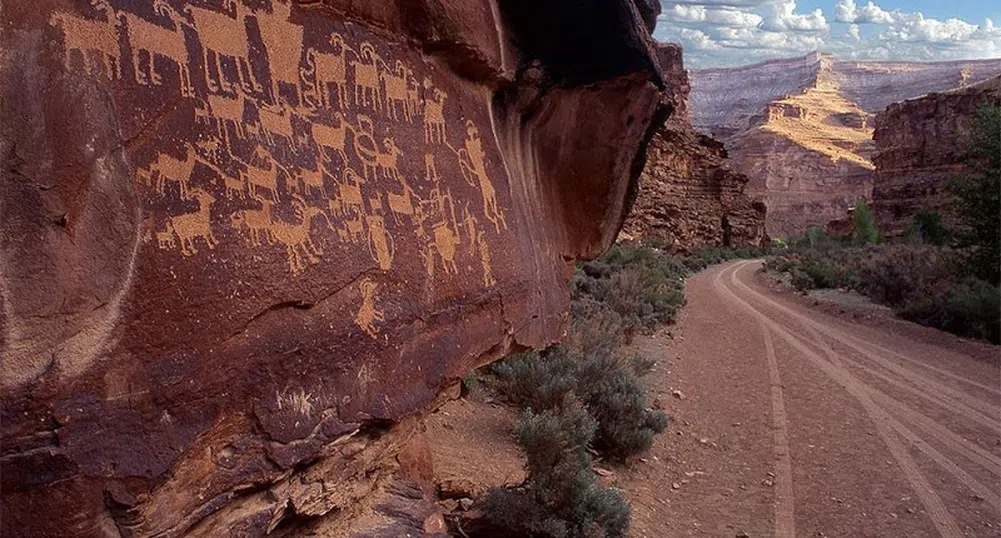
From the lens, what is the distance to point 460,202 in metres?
4.40

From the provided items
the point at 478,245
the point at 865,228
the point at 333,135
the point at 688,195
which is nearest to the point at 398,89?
the point at 333,135

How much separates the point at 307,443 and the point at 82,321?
1.06 meters

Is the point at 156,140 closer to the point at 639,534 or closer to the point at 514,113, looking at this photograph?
the point at 514,113

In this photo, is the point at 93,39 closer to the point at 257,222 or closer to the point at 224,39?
the point at 224,39

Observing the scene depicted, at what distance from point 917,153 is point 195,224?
4618cm

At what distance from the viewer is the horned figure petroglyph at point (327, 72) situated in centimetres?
338

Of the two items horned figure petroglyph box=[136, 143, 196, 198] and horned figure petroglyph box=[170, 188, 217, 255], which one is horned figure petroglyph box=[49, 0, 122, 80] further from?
horned figure petroglyph box=[170, 188, 217, 255]

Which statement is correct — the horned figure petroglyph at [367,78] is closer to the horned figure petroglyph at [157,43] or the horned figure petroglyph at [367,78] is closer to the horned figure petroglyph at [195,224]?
the horned figure petroglyph at [157,43]

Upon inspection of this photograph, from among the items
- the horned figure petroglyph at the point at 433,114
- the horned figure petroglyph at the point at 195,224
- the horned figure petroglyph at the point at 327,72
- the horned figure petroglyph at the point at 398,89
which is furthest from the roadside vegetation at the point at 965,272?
the horned figure petroglyph at the point at 195,224

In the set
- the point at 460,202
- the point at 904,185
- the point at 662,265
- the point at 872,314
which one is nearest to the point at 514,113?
the point at 460,202

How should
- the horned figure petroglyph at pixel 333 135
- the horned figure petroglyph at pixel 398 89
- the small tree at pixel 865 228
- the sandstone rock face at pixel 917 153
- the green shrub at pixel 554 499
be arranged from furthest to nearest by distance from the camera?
the small tree at pixel 865 228 → the sandstone rock face at pixel 917 153 → the green shrub at pixel 554 499 → the horned figure petroglyph at pixel 398 89 → the horned figure petroglyph at pixel 333 135

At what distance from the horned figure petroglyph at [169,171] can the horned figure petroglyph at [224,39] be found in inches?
13.5

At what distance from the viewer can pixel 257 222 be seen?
2926 mm

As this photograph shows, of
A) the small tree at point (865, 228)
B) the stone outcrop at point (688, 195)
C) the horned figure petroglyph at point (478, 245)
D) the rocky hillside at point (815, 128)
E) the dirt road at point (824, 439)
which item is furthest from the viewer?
the rocky hillside at point (815, 128)
